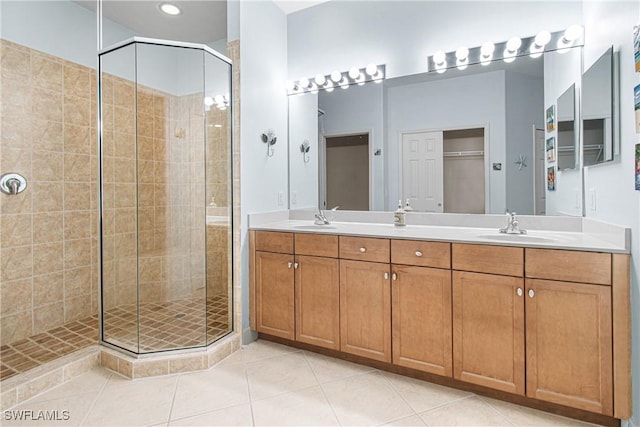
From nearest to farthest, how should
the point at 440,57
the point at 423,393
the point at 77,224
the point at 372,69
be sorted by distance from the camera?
the point at 423,393, the point at 440,57, the point at 372,69, the point at 77,224


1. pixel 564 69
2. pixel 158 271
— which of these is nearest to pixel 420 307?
pixel 564 69

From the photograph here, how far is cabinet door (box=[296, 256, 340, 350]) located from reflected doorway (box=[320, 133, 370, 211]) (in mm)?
758

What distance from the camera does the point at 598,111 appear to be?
176 cm

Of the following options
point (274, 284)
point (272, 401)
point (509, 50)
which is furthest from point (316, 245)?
point (509, 50)

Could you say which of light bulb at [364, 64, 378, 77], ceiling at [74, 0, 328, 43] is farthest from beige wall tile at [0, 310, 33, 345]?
light bulb at [364, 64, 378, 77]

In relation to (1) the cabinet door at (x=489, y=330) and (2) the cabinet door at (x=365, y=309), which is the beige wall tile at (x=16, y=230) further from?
(1) the cabinet door at (x=489, y=330)

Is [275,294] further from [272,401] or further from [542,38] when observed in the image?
[542,38]

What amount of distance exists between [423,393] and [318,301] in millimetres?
824

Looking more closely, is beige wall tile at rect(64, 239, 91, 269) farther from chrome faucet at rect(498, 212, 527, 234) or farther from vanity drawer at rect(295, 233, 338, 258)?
chrome faucet at rect(498, 212, 527, 234)

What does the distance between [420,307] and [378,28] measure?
217 cm

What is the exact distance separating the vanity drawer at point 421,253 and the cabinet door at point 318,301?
0.42 m

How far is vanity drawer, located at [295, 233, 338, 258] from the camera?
7.21 ft

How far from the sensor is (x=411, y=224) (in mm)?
2523

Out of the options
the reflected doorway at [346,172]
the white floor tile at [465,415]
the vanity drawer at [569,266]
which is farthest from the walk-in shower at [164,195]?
the vanity drawer at [569,266]
